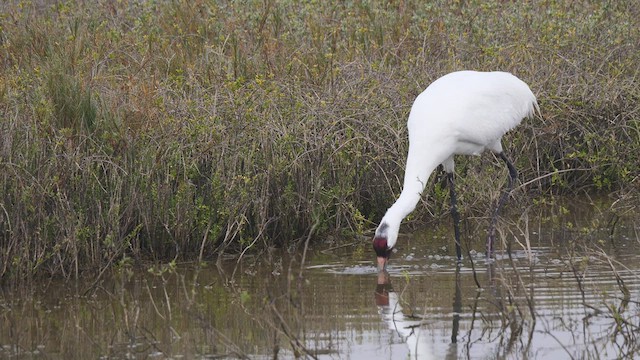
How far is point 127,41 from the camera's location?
11.6 meters

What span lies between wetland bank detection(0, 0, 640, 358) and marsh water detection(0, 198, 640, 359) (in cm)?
3

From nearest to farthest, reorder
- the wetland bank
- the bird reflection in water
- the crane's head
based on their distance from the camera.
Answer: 1. the bird reflection in water
2. the wetland bank
3. the crane's head

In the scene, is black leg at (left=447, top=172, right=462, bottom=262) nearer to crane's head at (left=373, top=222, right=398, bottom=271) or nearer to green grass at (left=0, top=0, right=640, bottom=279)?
green grass at (left=0, top=0, right=640, bottom=279)

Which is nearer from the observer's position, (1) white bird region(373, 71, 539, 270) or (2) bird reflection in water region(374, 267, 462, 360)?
(2) bird reflection in water region(374, 267, 462, 360)

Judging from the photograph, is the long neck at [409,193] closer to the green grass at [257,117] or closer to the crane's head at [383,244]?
the crane's head at [383,244]

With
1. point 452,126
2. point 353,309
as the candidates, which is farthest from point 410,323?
point 452,126

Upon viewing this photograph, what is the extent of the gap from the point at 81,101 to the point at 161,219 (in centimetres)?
105

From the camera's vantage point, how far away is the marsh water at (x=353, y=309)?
609 cm

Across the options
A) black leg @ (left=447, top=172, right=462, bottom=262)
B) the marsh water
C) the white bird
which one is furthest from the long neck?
black leg @ (left=447, top=172, right=462, bottom=262)

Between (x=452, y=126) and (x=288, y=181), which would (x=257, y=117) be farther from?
(x=452, y=126)

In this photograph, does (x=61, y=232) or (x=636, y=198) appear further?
(x=636, y=198)

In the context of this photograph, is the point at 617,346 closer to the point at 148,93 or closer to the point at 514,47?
the point at 148,93

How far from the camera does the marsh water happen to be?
6.09m

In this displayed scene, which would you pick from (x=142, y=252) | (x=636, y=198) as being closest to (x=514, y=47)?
(x=636, y=198)
